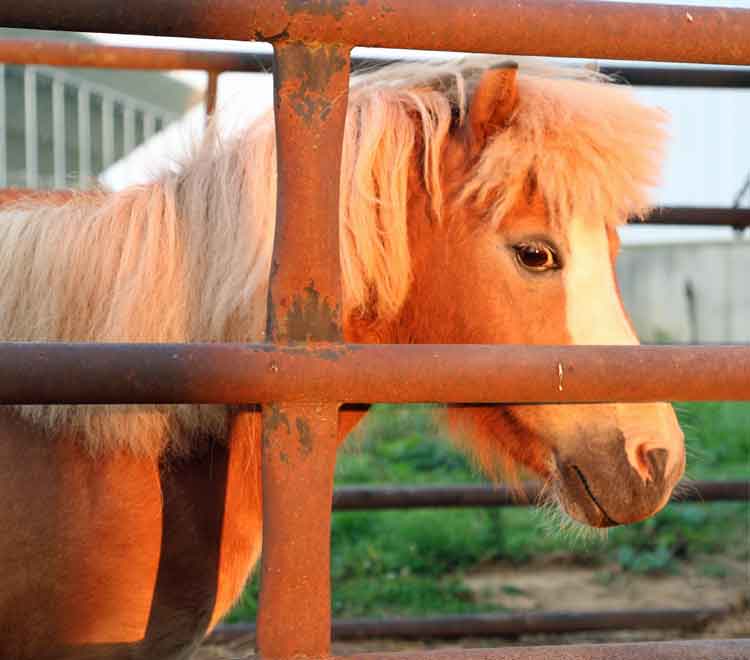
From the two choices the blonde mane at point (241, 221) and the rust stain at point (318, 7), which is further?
the blonde mane at point (241, 221)

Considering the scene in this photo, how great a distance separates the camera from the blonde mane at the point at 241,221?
5.62 ft

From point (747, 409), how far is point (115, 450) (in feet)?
23.6

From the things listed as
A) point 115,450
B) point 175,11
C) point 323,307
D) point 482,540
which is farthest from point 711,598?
point 175,11

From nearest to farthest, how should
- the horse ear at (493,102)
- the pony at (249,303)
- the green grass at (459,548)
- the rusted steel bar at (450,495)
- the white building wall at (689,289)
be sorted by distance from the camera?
the pony at (249,303) → the horse ear at (493,102) → the rusted steel bar at (450,495) → the green grass at (459,548) → the white building wall at (689,289)

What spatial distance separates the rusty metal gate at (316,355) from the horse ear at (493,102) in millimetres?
563

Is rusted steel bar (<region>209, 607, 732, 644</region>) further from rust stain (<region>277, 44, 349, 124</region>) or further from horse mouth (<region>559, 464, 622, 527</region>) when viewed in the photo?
rust stain (<region>277, 44, 349, 124</region>)

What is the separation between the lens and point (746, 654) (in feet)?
3.92

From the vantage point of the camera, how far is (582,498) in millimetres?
1795

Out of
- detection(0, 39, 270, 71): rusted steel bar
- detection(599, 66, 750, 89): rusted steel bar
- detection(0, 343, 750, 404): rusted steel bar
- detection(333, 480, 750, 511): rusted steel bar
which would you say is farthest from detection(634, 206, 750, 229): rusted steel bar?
detection(0, 343, 750, 404): rusted steel bar

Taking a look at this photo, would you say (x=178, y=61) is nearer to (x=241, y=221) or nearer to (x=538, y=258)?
(x=241, y=221)

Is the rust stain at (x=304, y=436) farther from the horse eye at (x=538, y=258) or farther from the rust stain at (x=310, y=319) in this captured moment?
Answer: the horse eye at (x=538, y=258)

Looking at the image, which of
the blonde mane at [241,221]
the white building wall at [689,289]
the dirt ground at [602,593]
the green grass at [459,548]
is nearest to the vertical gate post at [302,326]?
the blonde mane at [241,221]

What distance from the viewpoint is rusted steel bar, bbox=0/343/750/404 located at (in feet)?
3.52

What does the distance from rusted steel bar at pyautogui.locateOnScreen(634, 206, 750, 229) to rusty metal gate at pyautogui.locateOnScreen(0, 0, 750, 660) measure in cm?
194
